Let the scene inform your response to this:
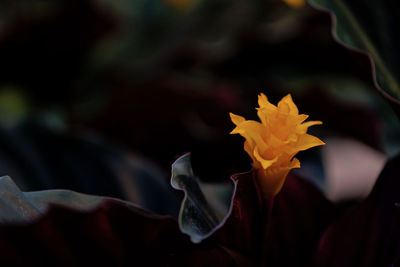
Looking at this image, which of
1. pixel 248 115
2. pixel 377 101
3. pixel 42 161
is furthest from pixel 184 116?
pixel 377 101

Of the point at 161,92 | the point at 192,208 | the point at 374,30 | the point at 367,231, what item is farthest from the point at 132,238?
the point at 161,92

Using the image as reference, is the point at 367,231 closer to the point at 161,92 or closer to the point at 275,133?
the point at 275,133

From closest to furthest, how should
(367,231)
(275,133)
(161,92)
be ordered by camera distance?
1. (275,133)
2. (367,231)
3. (161,92)

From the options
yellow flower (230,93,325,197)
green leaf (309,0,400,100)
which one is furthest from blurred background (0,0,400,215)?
yellow flower (230,93,325,197)

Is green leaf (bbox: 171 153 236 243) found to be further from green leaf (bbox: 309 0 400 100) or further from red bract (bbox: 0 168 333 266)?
green leaf (bbox: 309 0 400 100)

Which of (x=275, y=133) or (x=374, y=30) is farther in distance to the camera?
(x=374, y=30)
